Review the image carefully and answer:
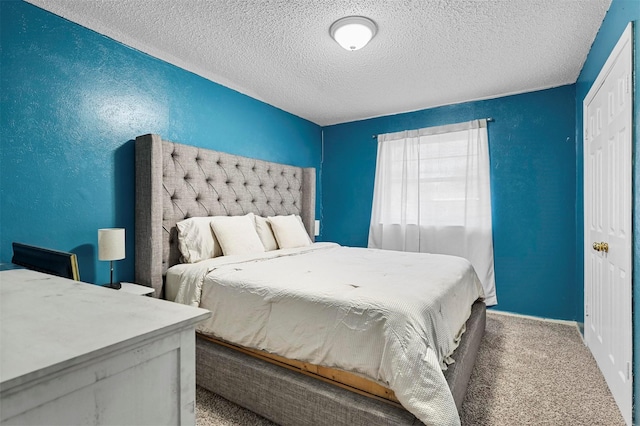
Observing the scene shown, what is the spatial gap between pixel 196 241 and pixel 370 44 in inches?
74.2

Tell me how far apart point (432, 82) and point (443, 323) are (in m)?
2.29

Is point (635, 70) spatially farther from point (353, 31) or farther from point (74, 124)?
point (74, 124)

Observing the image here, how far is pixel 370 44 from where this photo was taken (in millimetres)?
2271

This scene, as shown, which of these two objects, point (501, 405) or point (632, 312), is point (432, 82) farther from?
point (501, 405)

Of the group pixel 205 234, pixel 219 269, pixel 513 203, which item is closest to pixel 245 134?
A: pixel 205 234

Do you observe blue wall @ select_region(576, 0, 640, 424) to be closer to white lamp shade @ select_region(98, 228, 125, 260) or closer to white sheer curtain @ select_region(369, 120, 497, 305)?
white sheer curtain @ select_region(369, 120, 497, 305)

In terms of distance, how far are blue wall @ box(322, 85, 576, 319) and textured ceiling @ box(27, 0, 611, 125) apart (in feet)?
0.69

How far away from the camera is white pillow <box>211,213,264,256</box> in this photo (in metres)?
2.43

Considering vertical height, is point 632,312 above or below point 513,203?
below

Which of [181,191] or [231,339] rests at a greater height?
[181,191]

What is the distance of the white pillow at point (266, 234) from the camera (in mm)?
2886

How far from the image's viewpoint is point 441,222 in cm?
356

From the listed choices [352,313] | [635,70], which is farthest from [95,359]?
[635,70]

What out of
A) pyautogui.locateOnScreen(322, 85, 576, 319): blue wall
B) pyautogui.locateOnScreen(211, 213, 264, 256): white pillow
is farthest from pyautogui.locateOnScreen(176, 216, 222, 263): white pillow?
pyautogui.locateOnScreen(322, 85, 576, 319): blue wall
